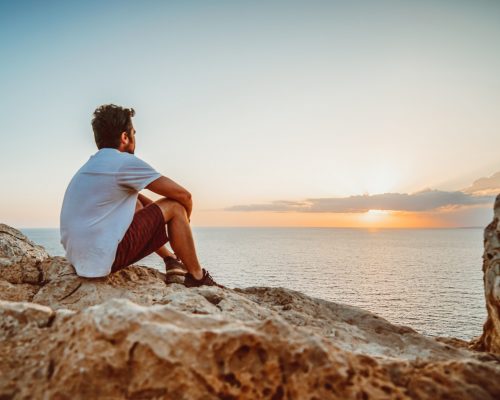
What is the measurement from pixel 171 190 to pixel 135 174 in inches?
25.5

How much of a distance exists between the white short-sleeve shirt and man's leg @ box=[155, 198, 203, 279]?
27.0 inches

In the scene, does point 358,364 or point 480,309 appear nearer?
point 358,364

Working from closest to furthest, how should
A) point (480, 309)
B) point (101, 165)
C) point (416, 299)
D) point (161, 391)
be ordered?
1. point (161, 391)
2. point (101, 165)
3. point (480, 309)
4. point (416, 299)

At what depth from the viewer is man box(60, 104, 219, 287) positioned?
5121 mm

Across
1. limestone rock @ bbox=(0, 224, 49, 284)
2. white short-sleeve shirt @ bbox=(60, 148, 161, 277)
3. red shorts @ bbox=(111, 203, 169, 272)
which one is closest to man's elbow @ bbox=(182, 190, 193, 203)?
red shorts @ bbox=(111, 203, 169, 272)

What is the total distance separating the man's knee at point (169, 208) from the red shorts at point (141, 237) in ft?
0.21

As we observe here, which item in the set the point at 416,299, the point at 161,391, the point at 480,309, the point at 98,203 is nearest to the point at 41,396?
the point at 161,391

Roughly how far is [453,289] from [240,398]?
57594 mm

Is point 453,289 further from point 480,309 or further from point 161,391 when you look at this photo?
point 161,391

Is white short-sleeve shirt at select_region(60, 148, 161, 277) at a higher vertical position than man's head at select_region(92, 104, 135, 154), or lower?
lower

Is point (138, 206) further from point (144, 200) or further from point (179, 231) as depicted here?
point (179, 231)

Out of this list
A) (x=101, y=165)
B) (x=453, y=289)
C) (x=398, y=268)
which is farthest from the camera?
(x=398, y=268)

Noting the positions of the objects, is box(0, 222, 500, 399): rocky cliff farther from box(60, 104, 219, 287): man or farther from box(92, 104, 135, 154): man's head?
box(92, 104, 135, 154): man's head

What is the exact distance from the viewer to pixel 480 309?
39125 mm
